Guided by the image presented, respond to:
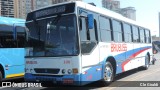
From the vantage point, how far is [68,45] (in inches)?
344

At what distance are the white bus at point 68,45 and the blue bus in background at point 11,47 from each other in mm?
2806

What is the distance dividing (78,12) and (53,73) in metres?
2.10

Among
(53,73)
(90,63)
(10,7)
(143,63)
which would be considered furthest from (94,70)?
(10,7)

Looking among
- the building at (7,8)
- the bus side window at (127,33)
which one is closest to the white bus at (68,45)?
the bus side window at (127,33)

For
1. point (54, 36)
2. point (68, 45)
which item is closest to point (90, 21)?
point (68, 45)

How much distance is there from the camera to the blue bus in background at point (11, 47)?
479 inches

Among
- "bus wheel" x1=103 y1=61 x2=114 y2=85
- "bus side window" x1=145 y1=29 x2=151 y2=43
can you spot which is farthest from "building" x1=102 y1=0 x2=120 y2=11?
"bus wheel" x1=103 y1=61 x2=114 y2=85

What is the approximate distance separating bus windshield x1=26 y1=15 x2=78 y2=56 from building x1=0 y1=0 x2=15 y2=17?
2014 cm

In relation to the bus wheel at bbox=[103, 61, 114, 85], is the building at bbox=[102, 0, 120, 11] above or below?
above

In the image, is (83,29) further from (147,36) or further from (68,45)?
(147,36)

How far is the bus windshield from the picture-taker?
875 centimetres

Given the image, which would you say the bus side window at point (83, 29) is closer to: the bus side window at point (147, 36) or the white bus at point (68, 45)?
the white bus at point (68, 45)

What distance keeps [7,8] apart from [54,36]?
22.7 m

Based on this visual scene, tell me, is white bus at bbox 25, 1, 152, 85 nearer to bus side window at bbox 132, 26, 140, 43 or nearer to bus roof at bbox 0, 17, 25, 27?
bus roof at bbox 0, 17, 25, 27
